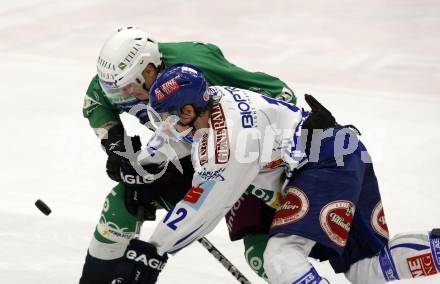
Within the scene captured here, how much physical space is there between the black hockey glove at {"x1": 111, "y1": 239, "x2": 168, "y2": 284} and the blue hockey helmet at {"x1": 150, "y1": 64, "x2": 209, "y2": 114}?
0.56 metres

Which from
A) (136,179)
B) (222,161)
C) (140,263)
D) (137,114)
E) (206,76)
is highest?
(206,76)

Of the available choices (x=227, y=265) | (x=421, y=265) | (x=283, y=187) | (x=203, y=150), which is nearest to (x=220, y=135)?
(x=203, y=150)

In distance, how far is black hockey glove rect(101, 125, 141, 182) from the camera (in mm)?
4730

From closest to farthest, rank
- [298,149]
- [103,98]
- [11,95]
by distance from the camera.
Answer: [298,149]
[103,98]
[11,95]

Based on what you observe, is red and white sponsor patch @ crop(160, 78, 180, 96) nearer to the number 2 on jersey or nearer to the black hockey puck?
the number 2 on jersey

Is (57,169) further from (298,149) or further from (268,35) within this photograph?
(268,35)

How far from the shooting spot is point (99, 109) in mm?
4988

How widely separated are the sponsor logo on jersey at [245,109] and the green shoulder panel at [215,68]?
58 centimetres

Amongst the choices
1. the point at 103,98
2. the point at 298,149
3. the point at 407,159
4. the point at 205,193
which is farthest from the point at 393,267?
the point at 407,159

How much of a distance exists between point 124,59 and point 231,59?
14.9 feet

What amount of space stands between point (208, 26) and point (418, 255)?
240 inches

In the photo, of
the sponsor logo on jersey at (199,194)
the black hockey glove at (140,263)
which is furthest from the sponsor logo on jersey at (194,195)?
the black hockey glove at (140,263)

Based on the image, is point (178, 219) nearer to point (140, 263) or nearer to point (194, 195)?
point (194, 195)

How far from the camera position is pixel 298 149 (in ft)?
14.0
